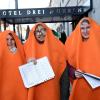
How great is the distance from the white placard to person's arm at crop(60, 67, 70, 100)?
0.13 metres

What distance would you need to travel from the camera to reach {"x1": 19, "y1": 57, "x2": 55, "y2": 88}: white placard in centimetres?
487

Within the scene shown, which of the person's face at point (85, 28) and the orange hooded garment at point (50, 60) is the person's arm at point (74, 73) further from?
the person's face at point (85, 28)

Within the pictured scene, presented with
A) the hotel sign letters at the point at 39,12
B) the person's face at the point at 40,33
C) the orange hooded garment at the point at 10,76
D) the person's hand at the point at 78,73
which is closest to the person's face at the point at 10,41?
the orange hooded garment at the point at 10,76

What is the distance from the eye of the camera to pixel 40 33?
16.3ft

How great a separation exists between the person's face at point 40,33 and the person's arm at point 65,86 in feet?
1.60

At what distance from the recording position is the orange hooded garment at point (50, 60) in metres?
4.89


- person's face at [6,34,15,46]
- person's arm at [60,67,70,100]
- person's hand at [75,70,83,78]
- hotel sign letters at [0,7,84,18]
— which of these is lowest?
person's arm at [60,67,70,100]

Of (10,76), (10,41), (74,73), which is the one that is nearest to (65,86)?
(74,73)

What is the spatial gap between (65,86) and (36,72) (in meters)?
0.38

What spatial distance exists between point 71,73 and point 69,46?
0.36 meters

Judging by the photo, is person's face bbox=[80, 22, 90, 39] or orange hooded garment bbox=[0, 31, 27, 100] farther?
person's face bbox=[80, 22, 90, 39]

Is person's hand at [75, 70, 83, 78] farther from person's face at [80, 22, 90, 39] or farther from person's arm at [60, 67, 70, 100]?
person's face at [80, 22, 90, 39]

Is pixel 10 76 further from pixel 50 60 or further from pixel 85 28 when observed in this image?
pixel 85 28

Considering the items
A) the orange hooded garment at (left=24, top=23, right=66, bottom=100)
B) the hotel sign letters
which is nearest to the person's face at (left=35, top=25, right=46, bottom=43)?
the orange hooded garment at (left=24, top=23, right=66, bottom=100)
